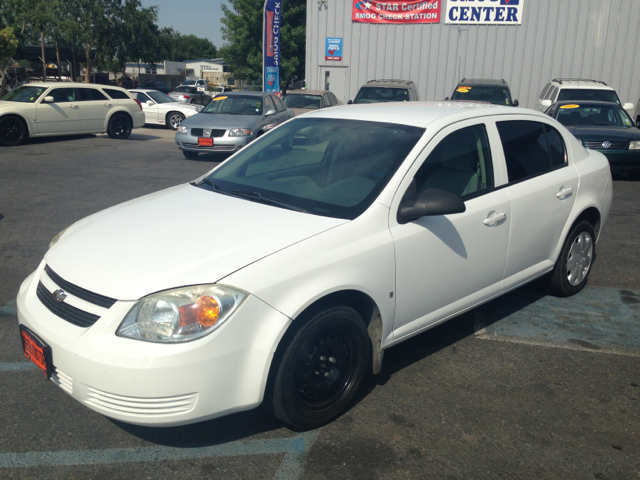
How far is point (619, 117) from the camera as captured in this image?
12109mm

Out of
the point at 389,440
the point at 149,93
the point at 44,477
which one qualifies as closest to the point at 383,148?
the point at 389,440

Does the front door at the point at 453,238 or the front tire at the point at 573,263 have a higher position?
the front door at the point at 453,238

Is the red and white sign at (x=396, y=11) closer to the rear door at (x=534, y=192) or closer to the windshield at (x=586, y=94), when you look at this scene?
the windshield at (x=586, y=94)

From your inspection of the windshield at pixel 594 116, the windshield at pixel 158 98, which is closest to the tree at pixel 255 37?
the windshield at pixel 158 98

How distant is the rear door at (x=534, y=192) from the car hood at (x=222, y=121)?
927cm

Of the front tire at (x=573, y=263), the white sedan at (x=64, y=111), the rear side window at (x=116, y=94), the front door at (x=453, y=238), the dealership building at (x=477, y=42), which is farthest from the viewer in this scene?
the dealership building at (x=477, y=42)

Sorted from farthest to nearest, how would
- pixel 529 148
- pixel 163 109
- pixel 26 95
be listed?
pixel 163 109, pixel 26 95, pixel 529 148

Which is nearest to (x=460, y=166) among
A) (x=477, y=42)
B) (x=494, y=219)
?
(x=494, y=219)

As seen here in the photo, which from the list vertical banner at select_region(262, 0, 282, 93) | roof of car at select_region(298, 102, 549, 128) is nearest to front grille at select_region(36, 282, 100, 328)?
roof of car at select_region(298, 102, 549, 128)

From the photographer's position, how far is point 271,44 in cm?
2231

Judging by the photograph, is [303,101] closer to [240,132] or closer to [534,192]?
[240,132]

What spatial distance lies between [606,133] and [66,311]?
35.4ft

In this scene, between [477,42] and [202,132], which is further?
[477,42]

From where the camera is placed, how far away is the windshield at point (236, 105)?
1410cm
